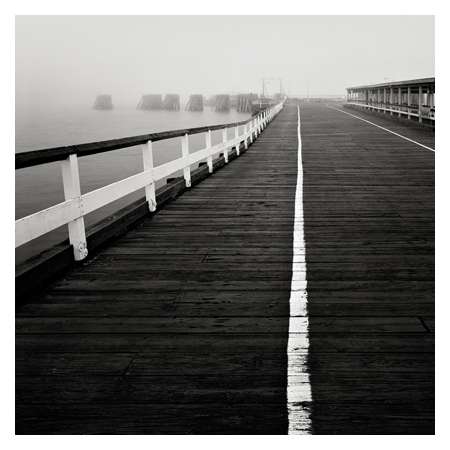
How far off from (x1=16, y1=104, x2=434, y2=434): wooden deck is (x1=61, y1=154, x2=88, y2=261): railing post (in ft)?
0.66

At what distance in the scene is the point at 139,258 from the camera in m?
6.80

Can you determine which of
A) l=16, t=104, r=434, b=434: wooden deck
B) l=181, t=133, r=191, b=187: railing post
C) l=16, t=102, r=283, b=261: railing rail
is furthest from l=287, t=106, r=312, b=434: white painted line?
l=181, t=133, r=191, b=187: railing post

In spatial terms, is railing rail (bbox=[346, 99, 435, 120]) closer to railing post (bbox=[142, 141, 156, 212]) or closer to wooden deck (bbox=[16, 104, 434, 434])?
railing post (bbox=[142, 141, 156, 212])

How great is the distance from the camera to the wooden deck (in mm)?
3314

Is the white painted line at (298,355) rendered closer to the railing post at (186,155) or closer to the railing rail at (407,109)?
the railing post at (186,155)

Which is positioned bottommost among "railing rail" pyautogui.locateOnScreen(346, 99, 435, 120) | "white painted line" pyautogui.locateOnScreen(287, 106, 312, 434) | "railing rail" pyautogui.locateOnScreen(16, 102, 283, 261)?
"white painted line" pyautogui.locateOnScreen(287, 106, 312, 434)

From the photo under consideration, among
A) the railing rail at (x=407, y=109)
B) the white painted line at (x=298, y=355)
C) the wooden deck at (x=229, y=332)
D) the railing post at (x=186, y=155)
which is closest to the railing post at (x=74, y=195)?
the wooden deck at (x=229, y=332)

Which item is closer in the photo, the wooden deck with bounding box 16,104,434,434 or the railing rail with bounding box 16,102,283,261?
the wooden deck with bounding box 16,104,434,434

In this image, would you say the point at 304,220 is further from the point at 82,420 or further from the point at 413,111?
the point at 413,111

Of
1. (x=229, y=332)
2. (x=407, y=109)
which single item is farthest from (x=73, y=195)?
(x=407, y=109)

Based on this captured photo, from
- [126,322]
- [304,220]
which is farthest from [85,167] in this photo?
[126,322]

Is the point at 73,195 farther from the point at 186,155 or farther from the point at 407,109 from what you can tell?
the point at 407,109

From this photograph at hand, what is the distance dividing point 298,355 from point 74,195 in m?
3.31

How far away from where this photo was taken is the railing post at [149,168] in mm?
9023
